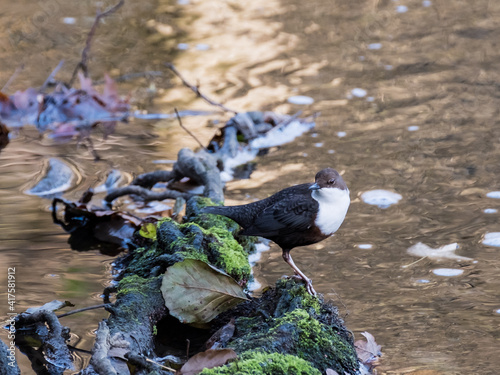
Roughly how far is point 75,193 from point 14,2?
5.75 m

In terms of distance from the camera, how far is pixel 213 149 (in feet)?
19.0

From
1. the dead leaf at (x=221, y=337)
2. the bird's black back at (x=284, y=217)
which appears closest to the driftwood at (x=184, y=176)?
the bird's black back at (x=284, y=217)

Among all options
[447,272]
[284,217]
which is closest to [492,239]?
[447,272]

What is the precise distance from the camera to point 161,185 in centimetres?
522

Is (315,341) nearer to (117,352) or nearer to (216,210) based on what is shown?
(117,352)

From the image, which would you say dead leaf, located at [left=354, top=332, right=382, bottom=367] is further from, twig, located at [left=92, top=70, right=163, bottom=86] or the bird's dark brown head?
twig, located at [left=92, top=70, right=163, bottom=86]

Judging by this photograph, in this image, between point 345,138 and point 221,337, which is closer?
point 221,337

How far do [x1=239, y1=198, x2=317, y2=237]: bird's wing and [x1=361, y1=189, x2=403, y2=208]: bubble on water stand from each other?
1465 millimetres

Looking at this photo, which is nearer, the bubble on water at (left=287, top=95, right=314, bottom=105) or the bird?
the bird

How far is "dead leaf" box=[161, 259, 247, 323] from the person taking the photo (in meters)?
2.92

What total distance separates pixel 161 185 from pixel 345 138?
1.68 metres

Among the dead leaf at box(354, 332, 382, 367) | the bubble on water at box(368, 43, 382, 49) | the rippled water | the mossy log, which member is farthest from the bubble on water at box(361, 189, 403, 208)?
the bubble on water at box(368, 43, 382, 49)

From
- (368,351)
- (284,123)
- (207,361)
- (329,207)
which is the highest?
(329,207)

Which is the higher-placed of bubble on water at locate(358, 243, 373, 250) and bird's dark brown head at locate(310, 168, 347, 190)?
bird's dark brown head at locate(310, 168, 347, 190)
